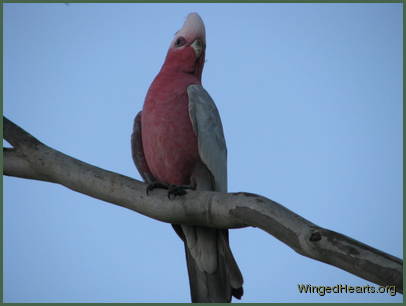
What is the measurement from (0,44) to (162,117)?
5.87 ft

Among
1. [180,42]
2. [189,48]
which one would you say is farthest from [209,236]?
[180,42]

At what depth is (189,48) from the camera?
18.5 ft

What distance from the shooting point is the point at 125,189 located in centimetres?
459

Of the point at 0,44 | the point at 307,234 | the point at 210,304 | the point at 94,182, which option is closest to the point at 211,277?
the point at 210,304

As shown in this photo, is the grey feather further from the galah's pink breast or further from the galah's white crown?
the galah's white crown

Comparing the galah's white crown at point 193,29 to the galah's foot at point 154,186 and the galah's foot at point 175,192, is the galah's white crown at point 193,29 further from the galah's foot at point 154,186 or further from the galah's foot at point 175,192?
the galah's foot at point 175,192

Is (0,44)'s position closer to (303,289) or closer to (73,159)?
(73,159)

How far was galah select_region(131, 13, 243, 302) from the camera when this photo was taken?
16.7ft

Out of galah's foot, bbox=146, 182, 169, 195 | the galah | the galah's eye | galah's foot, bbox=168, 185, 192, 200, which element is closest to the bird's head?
the galah's eye

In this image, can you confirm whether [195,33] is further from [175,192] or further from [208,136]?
[175,192]

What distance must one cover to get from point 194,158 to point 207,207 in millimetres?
1004

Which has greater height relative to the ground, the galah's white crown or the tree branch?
the galah's white crown

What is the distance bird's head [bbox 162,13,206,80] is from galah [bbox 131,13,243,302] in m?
0.24

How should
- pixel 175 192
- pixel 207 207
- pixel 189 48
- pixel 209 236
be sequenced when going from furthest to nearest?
1. pixel 189 48
2. pixel 209 236
3. pixel 175 192
4. pixel 207 207
